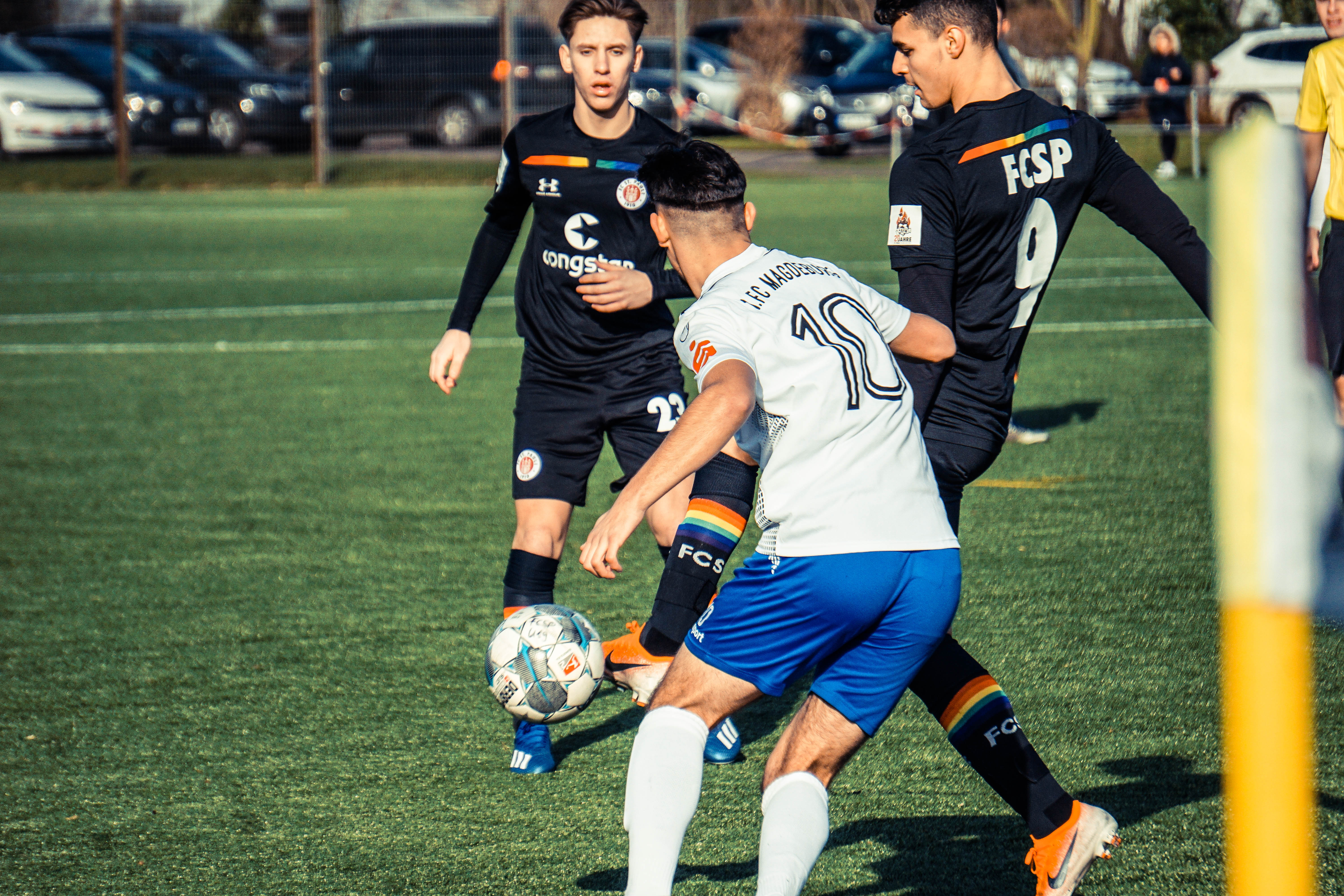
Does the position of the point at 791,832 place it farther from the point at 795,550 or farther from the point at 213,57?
the point at 213,57

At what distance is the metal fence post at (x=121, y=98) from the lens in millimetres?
23891

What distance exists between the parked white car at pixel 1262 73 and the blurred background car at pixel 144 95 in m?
16.8

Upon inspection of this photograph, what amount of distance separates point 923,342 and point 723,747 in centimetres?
156

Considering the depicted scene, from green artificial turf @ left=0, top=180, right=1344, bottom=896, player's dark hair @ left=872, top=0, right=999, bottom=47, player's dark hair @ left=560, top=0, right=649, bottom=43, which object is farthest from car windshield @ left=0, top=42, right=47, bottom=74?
player's dark hair @ left=872, top=0, right=999, bottom=47

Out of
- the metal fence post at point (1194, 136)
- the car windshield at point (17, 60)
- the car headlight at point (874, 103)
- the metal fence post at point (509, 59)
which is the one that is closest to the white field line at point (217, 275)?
the metal fence post at point (1194, 136)

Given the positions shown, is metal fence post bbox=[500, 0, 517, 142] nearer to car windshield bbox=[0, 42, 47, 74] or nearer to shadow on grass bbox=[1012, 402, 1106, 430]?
car windshield bbox=[0, 42, 47, 74]

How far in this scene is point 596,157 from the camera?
464 cm

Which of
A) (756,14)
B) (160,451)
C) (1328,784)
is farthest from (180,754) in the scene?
(756,14)

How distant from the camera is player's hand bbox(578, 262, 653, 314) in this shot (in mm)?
4195

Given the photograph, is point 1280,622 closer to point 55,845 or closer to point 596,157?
point 55,845

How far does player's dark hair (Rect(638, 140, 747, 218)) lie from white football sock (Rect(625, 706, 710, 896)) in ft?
3.19

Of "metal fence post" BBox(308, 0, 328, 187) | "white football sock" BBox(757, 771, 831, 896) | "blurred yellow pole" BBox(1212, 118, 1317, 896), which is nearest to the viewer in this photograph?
"blurred yellow pole" BBox(1212, 118, 1317, 896)

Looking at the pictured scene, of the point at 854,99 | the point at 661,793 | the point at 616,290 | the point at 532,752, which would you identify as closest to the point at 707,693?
the point at 661,793

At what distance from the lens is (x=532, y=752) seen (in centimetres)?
416
